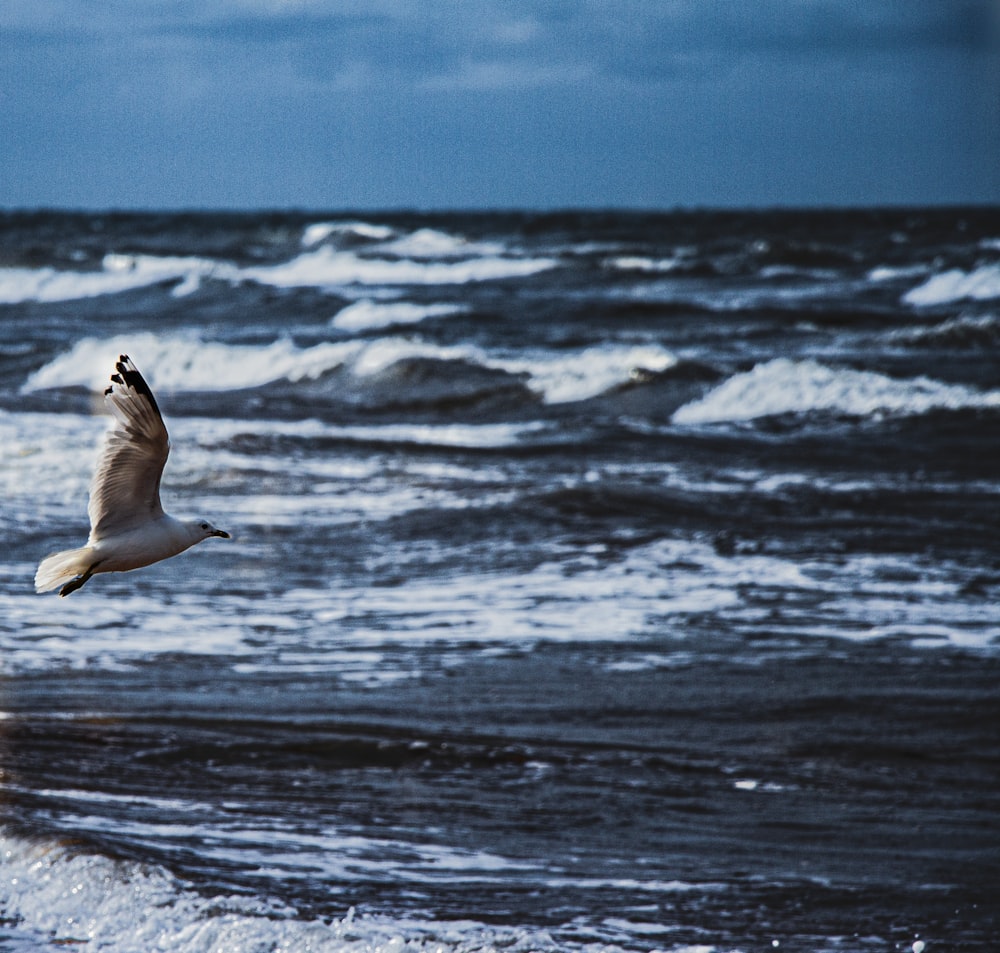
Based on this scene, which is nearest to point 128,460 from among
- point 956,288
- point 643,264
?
point 956,288

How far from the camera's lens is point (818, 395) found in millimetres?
16859

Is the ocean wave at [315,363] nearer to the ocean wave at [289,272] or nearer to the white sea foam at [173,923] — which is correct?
the ocean wave at [289,272]

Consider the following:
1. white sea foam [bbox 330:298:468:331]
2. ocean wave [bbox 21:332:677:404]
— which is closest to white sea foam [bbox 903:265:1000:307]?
white sea foam [bbox 330:298:468:331]

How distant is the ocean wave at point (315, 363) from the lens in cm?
1844

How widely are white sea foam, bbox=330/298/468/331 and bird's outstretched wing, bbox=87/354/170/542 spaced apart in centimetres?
2070

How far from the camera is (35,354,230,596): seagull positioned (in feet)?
14.6

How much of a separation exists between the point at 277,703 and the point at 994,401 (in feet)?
36.7

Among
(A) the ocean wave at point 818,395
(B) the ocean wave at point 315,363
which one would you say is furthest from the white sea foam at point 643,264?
(A) the ocean wave at point 818,395

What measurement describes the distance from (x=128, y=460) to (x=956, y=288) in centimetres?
2617

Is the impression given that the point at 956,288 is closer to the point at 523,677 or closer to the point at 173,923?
the point at 523,677

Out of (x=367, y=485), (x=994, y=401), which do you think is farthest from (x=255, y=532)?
(x=994, y=401)

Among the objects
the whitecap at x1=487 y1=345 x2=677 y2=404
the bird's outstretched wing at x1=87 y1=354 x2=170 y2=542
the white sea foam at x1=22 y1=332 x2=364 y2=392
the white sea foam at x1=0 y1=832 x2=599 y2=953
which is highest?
the bird's outstretched wing at x1=87 y1=354 x2=170 y2=542

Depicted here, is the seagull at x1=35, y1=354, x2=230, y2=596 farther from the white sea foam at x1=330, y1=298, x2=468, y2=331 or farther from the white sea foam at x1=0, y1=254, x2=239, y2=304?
the white sea foam at x1=0, y1=254, x2=239, y2=304

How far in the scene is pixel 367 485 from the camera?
1182cm
